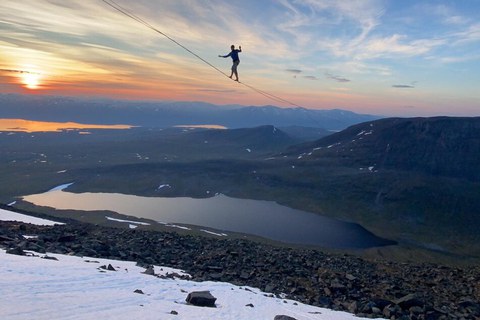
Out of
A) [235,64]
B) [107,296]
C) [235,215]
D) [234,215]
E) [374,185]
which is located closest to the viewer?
[107,296]

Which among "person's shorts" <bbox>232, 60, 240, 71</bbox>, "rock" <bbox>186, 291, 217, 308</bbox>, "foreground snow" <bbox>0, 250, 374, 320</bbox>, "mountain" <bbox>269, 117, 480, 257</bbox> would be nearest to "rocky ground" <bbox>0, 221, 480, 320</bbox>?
"foreground snow" <bbox>0, 250, 374, 320</bbox>

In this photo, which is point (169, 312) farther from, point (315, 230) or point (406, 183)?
point (406, 183)

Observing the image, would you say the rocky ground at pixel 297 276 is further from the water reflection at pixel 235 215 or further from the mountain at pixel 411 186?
the mountain at pixel 411 186

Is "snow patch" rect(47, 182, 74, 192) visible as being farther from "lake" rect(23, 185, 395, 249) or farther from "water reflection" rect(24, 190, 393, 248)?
"water reflection" rect(24, 190, 393, 248)

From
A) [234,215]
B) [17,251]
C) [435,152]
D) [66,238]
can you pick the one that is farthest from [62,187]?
[435,152]

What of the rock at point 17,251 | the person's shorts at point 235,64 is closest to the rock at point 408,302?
the person's shorts at point 235,64

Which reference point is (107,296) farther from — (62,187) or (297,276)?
(62,187)
